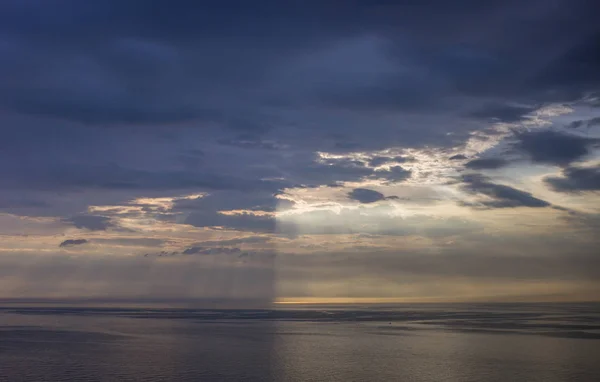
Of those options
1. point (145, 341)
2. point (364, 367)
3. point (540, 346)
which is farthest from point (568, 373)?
point (145, 341)

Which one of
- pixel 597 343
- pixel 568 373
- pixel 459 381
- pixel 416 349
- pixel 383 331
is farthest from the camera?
pixel 383 331

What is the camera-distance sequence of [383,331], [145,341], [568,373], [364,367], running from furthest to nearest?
[383,331], [145,341], [364,367], [568,373]

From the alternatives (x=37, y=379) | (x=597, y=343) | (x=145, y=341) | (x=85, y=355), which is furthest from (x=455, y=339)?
(x=37, y=379)

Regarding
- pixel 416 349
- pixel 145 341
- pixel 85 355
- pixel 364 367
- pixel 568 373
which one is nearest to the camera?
pixel 568 373

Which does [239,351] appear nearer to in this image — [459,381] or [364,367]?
[364,367]

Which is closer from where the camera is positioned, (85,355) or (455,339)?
(85,355)

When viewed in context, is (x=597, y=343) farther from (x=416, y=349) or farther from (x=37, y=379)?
(x=37, y=379)

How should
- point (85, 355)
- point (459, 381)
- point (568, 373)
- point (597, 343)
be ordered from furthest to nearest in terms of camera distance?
1. point (597, 343)
2. point (85, 355)
3. point (568, 373)
4. point (459, 381)

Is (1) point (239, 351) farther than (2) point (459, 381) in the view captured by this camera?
Yes
